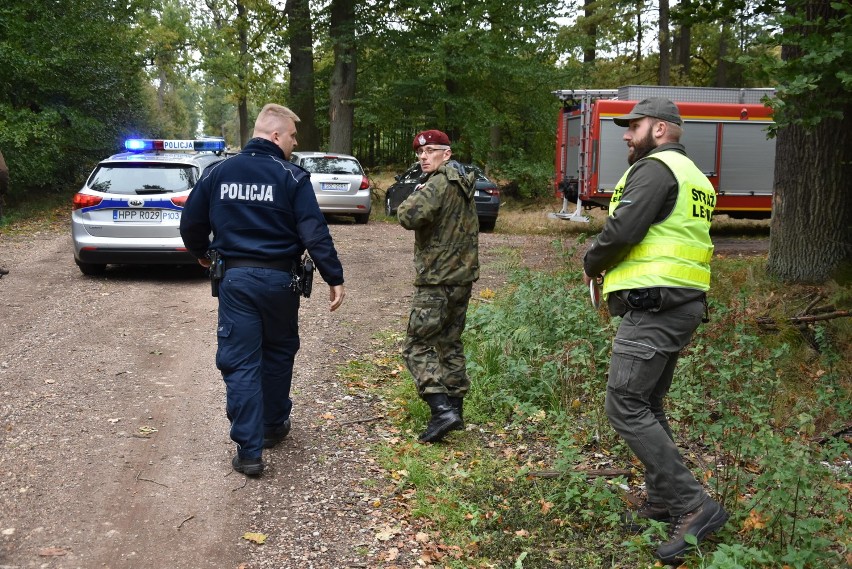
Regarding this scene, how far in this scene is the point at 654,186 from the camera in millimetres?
3869

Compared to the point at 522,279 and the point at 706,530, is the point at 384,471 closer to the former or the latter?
the point at 706,530

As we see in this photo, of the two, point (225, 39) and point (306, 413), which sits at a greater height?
point (225, 39)

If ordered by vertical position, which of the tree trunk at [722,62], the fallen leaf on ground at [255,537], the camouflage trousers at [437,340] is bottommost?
the fallen leaf on ground at [255,537]

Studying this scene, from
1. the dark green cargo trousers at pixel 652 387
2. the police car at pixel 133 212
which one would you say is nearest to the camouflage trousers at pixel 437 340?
the dark green cargo trousers at pixel 652 387

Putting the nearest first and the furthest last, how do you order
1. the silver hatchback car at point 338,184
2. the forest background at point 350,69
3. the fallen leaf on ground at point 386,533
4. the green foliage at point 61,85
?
1. the fallen leaf on ground at point 386,533
2. the silver hatchback car at point 338,184
3. the green foliage at point 61,85
4. the forest background at point 350,69

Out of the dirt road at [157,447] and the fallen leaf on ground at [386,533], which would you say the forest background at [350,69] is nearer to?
the dirt road at [157,447]

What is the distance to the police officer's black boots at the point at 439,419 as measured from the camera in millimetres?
5656

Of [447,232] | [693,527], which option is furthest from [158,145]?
[693,527]

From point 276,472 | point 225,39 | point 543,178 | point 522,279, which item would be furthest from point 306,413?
point 225,39

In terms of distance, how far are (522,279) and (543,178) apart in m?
15.8

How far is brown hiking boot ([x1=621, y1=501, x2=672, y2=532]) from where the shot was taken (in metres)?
4.24

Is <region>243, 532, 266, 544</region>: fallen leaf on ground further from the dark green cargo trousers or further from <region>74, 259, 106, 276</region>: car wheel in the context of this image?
<region>74, 259, 106, 276</region>: car wheel

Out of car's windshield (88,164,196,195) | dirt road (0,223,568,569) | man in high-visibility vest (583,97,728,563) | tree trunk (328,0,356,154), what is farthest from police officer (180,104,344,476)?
tree trunk (328,0,356,154)

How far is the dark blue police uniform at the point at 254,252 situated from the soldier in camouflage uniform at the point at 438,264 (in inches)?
26.9
